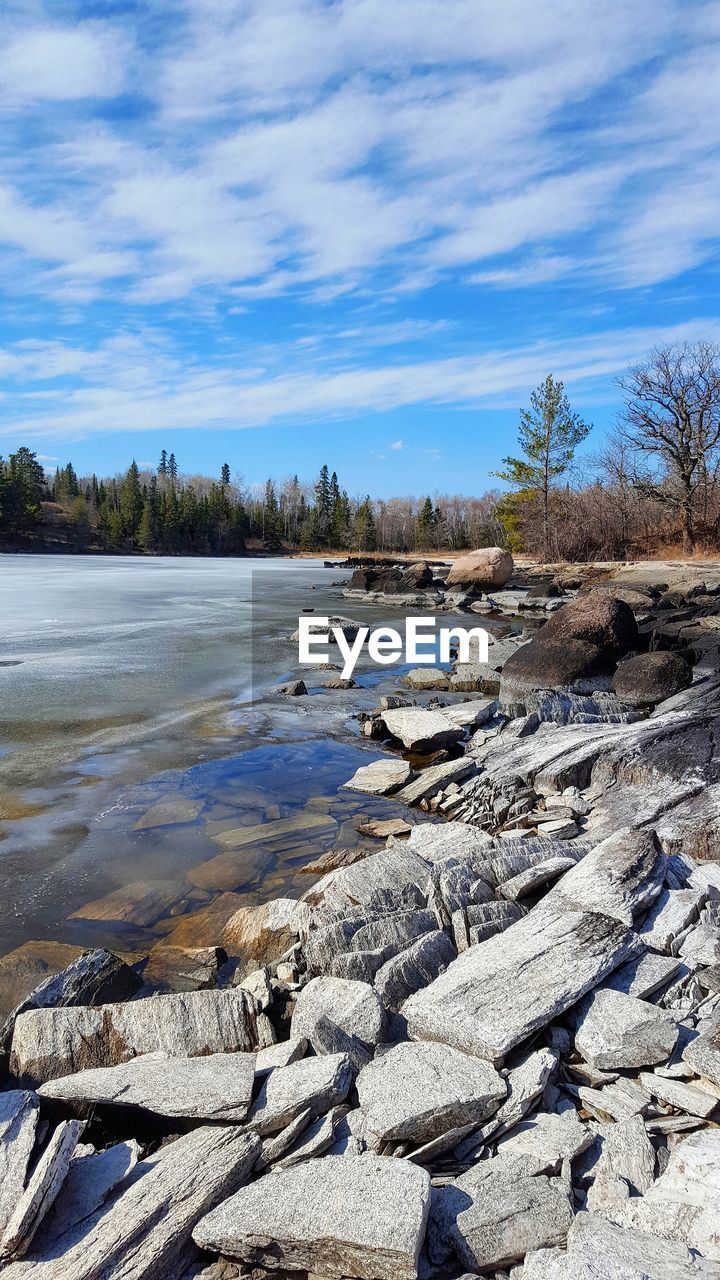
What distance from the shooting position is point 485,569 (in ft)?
109

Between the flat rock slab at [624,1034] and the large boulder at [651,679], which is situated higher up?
the large boulder at [651,679]

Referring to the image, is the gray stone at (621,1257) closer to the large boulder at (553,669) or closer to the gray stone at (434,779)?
the gray stone at (434,779)

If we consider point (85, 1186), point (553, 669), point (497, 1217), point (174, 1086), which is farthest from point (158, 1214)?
point (553, 669)

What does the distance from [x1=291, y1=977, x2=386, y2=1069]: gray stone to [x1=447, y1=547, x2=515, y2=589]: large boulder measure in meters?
29.8

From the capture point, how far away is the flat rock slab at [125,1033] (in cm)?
334

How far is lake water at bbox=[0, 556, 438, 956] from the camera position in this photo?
5207 millimetres

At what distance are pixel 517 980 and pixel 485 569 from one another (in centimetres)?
3039

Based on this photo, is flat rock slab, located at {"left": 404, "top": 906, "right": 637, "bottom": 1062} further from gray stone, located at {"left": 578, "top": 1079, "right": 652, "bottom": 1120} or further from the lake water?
the lake water

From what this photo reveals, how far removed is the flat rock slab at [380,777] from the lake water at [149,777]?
0.19 metres

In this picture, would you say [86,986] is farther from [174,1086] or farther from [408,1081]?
[408,1081]

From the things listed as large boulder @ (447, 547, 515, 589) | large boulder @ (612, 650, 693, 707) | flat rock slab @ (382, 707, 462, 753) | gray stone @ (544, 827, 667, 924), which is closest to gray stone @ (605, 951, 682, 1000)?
gray stone @ (544, 827, 667, 924)

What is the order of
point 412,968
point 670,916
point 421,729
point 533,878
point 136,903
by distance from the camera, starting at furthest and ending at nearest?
point 421,729, point 136,903, point 533,878, point 670,916, point 412,968

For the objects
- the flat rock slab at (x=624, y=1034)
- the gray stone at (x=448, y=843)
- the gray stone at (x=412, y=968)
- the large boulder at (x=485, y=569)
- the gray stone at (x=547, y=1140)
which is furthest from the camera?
the large boulder at (x=485, y=569)

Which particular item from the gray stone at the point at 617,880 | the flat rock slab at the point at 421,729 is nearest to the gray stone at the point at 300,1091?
the gray stone at the point at 617,880
